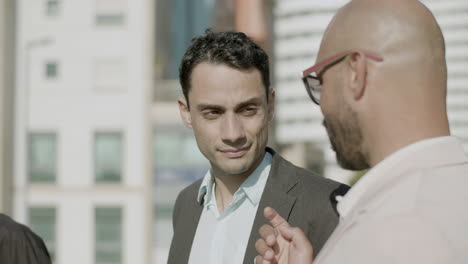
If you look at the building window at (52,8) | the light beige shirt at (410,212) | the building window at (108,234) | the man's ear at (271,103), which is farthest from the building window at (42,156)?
the light beige shirt at (410,212)

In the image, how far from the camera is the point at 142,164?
3328 centimetres

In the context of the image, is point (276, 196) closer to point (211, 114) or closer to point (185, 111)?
point (211, 114)

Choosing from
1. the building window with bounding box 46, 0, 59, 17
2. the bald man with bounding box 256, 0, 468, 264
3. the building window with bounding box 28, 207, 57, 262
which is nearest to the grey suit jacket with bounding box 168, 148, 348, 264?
the bald man with bounding box 256, 0, 468, 264

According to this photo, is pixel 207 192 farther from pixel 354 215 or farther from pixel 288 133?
pixel 288 133

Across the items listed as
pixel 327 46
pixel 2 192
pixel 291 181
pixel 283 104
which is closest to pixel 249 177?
pixel 291 181

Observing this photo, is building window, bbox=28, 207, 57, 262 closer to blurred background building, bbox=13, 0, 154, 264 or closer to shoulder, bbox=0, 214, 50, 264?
blurred background building, bbox=13, 0, 154, 264

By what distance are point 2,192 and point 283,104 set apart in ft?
134

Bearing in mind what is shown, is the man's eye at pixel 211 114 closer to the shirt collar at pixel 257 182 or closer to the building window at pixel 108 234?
the shirt collar at pixel 257 182

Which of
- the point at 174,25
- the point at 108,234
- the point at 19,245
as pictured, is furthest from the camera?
the point at 174,25

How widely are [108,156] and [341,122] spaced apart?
105ft

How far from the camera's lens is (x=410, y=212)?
155 centimetres

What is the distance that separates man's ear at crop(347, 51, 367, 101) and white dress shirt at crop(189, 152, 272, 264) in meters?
1.41

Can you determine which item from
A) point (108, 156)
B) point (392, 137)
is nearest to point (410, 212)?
point (392, 137)

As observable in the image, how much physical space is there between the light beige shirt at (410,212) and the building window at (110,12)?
3201 cm
